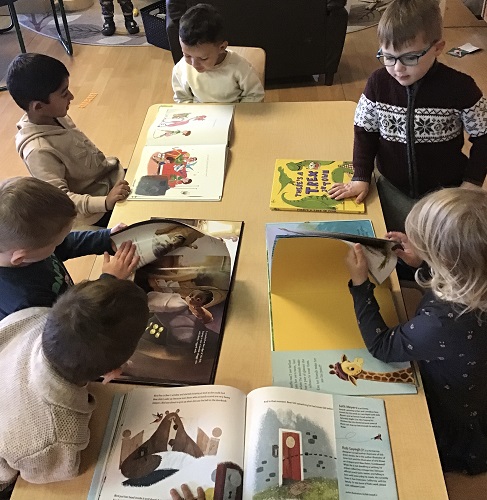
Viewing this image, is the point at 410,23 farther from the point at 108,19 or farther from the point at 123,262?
the point at 108,19

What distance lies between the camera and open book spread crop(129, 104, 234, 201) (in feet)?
4.25

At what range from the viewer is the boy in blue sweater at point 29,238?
0.94 meters

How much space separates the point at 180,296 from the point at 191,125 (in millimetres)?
657

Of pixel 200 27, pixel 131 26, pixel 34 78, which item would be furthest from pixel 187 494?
pixel 131 26

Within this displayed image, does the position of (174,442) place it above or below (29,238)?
below

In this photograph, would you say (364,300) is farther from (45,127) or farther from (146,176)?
(45,127)

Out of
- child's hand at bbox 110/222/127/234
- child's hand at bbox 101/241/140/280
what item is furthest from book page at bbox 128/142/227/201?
child's hand at bbox 101/241/140/280

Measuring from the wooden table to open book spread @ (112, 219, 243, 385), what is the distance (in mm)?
26

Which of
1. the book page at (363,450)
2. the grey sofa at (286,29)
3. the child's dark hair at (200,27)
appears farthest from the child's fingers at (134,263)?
the grey sofa at (286,29)

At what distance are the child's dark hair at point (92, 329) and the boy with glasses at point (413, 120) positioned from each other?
2.15 feet

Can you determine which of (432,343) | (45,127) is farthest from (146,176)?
(432,343)

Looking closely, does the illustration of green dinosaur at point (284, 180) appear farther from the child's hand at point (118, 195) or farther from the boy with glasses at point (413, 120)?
the child's hand at point (118, 195)

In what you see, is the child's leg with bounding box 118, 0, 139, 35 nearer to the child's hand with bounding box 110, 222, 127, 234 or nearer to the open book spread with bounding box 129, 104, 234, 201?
the open book spread with bounding box 129, 104, 234, 201

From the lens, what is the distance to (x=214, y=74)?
5.56ft
